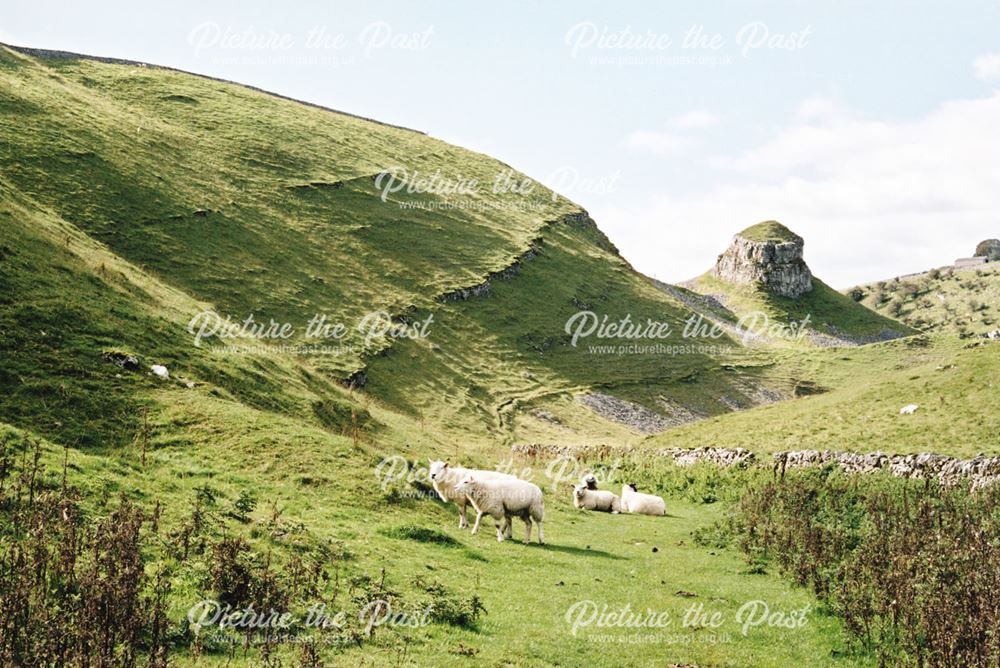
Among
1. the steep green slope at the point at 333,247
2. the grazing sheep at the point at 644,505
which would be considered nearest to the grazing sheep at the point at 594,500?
the grazing sheep at the point at 644,505

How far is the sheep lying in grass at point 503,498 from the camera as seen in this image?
2300cm

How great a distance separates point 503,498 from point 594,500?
12038 mm

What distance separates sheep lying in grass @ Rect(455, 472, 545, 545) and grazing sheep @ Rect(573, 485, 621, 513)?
10873mm

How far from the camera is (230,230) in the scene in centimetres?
7994

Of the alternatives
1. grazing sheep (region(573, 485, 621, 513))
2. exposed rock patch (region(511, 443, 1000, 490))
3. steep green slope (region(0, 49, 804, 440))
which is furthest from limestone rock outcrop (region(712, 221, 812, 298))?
grazing sheep (region(573, 485, 621, 513))

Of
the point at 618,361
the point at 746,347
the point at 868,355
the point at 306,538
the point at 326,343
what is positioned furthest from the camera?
the point at 746,347

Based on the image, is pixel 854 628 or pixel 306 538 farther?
pixel 306 538

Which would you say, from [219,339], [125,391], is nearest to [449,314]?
[219,339]

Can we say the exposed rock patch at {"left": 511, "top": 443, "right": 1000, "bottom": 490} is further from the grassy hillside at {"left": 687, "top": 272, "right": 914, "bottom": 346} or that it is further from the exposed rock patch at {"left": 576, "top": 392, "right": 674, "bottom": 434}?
the grassy hillside at {"left": 687, "top": 272, "right": 914, "bottom": 346}

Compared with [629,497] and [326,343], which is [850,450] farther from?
[326,343]

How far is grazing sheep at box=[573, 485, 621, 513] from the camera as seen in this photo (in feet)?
111

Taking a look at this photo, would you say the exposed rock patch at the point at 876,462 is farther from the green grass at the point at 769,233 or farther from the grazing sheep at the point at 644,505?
the green grass at the point at 769,233

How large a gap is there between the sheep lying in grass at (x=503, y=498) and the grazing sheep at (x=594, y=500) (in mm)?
10873

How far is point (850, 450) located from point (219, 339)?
32.5 meters
